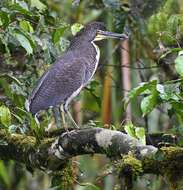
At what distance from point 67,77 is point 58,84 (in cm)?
8

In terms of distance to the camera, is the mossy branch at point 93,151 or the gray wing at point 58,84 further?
the gray wing at point 58,84

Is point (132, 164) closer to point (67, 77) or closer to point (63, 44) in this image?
point (67, 77)

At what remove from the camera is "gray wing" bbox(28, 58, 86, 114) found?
12.4 feet

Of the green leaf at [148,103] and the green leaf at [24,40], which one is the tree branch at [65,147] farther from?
the green leaf at [24,40]

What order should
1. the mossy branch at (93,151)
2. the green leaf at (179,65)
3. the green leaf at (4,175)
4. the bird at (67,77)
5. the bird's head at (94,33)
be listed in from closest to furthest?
1. the mossy branch at (93,151)
2. the green leaf at (179,65)
3. the bird at (67,77)
4. the bird's head at (94,33)
5. the green leaf at (4,175)

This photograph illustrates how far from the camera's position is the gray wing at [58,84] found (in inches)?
148

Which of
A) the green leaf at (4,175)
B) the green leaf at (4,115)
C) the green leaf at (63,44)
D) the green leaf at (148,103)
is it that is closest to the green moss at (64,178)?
the green leaf at (4,115)

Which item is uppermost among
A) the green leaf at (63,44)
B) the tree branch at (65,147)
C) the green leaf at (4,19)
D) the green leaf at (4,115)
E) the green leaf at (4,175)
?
the green leaf at (4,19)

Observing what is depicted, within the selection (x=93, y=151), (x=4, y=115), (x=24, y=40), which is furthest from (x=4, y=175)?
(x=93, y=151)

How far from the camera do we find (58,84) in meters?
3.89

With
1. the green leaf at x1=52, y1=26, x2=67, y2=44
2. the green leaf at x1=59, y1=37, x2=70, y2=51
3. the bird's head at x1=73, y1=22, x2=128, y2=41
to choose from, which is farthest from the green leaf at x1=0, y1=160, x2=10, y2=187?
the green leaf at x1=52, y1=26, x2=67, y2=44

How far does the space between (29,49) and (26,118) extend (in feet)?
1.36

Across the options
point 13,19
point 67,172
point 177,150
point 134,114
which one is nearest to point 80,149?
point 67,172

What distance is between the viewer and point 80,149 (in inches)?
119
